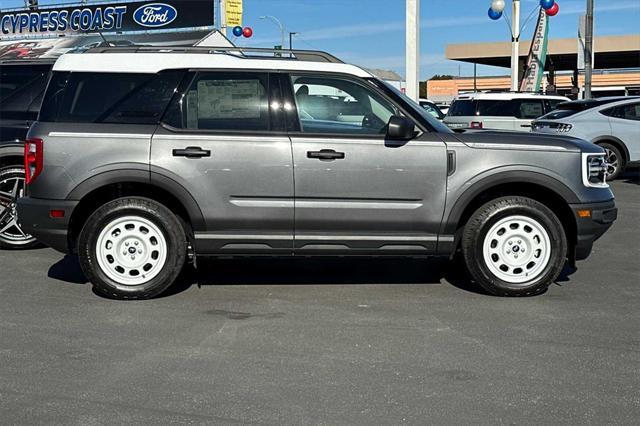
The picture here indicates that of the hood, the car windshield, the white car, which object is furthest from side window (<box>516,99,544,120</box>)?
the car windshield

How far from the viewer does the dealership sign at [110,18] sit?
24844mm

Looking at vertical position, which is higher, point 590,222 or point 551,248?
point 590,222

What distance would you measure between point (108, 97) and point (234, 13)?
2218 centimetres

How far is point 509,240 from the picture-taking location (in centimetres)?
591

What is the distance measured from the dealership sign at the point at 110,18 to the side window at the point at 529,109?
39.5ft

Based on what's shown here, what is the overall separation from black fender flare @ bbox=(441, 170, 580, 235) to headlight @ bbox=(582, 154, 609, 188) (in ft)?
0.69

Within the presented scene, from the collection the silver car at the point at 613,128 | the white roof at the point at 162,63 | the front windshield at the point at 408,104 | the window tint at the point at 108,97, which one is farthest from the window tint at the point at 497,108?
the window tint at the point at 108,97

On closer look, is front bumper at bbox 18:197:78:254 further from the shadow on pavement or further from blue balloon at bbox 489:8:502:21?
blue balloon at bbox 489:8:502:21

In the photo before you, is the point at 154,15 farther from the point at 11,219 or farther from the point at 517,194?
the point at 517,194

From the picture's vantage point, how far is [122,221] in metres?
5.79

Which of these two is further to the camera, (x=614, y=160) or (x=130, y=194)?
(x=614, y=160)

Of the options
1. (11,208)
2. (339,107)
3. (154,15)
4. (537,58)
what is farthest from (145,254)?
(537,58)

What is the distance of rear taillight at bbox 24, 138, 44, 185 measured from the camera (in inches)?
222

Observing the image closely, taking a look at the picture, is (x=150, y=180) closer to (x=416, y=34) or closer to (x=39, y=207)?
(x=39, y=207)
